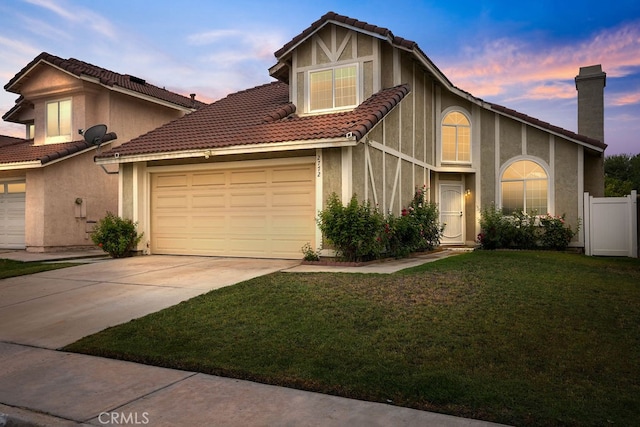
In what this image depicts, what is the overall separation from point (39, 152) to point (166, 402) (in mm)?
16535

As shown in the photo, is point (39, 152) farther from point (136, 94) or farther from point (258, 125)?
point (258, 125)

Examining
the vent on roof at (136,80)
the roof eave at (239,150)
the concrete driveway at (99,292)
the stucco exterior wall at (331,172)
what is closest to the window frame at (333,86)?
the stucco exterior wall at (331,172)

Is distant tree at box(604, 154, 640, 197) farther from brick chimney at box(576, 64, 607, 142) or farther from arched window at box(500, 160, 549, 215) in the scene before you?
arched window at box(500, 160, 549, 215)

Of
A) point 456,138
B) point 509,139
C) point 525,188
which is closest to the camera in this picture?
point 525,188

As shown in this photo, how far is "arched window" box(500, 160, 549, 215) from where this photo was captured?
15.7 metres

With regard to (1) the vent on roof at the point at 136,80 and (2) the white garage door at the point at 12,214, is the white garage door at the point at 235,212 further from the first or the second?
(1) the vent on roof at the point at 136,80

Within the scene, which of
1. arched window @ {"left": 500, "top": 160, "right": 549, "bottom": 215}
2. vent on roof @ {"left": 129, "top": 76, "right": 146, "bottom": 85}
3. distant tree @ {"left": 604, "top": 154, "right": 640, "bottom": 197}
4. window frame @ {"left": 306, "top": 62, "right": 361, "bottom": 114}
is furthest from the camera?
distant tree @ {"left": 604, "top": 154, "right": 640, "bottom": 197}

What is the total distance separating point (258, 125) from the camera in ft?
42.5

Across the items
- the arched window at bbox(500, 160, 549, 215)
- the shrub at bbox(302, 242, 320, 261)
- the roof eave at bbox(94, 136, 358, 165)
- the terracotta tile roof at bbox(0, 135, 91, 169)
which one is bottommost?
the shrub at bbox(302, 242, 320, 261)

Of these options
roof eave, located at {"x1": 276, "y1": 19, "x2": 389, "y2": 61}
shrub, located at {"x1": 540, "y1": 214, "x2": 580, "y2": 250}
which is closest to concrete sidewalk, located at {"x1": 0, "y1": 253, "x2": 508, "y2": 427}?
roof eave, located at {"x1": 276, "y1": 19, "x2": 389, "y2": 61}

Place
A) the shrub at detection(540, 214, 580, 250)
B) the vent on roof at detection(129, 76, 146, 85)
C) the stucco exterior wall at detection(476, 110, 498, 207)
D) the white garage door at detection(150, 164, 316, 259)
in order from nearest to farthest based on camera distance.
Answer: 1. the white garage door at detection(150, 164, 316, 259)
2. the shrub at detection(540, 214, 580, 250)
3. the stucco exterior wall at detection(476, 110, 498, 207)
4. the vent on roof at detection(129, 76, 146, 85)

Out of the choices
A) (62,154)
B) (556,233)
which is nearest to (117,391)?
(556,233)

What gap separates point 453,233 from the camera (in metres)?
17.1

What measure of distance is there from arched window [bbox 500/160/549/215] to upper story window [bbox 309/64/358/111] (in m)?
6.51
